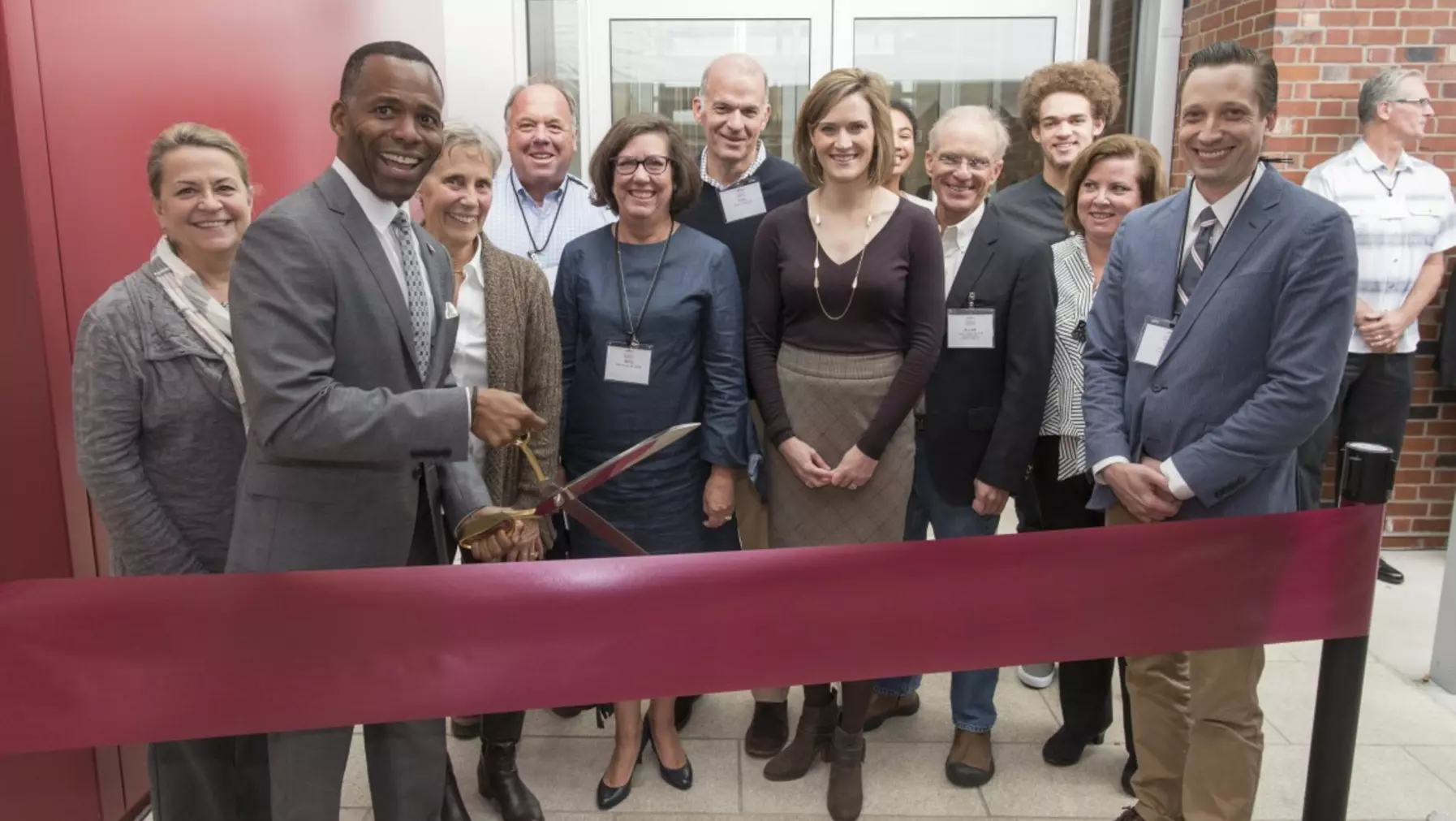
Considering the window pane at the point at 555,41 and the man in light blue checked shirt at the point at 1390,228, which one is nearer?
the man in light blue checked shirt at the point at 1390,228

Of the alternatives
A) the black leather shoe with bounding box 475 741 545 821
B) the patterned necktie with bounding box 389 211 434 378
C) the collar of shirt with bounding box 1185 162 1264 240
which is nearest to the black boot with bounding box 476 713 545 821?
the black leather shoe with bounding box 475 741 545 821

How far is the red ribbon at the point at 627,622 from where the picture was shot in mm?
1400

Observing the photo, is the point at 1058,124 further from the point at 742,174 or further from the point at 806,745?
the point at 806,745

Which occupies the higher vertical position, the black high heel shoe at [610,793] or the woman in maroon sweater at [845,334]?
the woman in maroon sweater at [845,334]

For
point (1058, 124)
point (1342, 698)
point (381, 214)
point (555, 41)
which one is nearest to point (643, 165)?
point (381, 214)

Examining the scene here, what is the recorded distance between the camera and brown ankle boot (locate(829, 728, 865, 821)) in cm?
235

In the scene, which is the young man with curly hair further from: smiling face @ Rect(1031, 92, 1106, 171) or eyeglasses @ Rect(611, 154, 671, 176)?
eyeglasses @ Rect(611, 154, 671, 176)

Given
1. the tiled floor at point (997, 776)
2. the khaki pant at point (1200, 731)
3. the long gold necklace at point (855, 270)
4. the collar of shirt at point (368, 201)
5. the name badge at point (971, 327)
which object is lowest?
the tiled floor at point (997, 776)

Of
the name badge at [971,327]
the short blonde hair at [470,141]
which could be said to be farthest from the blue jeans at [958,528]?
the short blonde hair at [470,141]

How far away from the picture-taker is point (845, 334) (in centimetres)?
226

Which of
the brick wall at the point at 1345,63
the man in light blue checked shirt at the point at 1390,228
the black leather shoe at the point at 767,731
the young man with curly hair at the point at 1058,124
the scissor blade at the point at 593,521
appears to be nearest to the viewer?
the scissor blade at the point at 593,521

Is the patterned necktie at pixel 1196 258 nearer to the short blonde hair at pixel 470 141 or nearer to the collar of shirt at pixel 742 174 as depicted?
the collar of shirt at pixel 742 174

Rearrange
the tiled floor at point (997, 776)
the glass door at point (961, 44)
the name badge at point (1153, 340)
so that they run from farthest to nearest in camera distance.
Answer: the glass door at point (961, 44)
the tiled floor at point (997, 776)
the name badge at point (1153, 340)

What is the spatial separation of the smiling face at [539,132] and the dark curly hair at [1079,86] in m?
1.54
